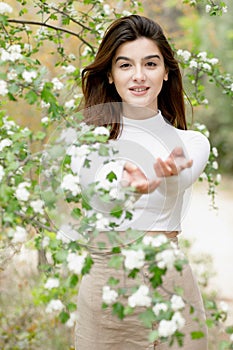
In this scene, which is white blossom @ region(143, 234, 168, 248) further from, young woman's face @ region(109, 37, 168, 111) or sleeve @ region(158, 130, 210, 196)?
young woman's face @ region(109, 37, 168, 111)

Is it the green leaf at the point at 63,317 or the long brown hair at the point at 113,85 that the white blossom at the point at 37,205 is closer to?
the green leaf at the point at 63,317

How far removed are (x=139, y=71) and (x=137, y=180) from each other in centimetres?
43

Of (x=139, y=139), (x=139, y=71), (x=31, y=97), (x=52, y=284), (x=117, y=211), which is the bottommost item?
(x=52, y=284)

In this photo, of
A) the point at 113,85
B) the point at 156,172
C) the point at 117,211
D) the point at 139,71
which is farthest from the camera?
the point at 113,85

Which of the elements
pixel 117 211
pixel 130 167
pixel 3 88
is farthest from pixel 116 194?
pixel 3 88

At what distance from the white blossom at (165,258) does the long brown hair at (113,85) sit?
61 cm

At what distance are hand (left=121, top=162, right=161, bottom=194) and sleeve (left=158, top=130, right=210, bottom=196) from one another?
2.7 inches

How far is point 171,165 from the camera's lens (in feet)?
4.17

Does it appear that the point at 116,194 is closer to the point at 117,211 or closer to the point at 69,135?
the point at 117,211

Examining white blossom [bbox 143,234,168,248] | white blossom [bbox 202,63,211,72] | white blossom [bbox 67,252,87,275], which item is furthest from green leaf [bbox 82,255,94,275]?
white blossom [bbox 202,63,211,72]

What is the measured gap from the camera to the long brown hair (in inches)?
65.9

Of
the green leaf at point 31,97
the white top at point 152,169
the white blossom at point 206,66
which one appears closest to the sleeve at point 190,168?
the white top at point 152,169

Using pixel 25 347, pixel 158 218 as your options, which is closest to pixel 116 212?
pixel 158 218

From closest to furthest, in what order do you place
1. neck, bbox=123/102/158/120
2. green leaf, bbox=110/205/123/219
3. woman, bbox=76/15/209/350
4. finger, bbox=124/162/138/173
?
green leaf, bbox=110/205/123/219 < finger, bbox=124/162/138/173 < woman, bbox=76/15/209/350 < neck, bbox=123/102/158/120
